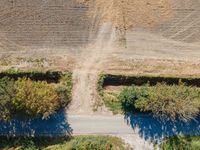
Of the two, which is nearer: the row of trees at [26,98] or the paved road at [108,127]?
the row of trees at [26,98]

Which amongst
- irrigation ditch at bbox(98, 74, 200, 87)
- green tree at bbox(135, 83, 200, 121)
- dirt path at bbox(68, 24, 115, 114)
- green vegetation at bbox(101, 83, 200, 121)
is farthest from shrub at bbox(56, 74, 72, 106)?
green tree at bbox(135, 83, 200, 121)

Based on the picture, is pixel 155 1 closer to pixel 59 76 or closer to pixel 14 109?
pixel 59 76

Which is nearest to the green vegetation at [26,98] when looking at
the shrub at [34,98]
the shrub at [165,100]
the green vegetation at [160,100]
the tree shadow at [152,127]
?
the shrub at [34,98]

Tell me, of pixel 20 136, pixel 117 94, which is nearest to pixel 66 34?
pixel 117 94

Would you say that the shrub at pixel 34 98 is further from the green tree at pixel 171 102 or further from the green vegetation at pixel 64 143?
the green tree at pixel 171 102

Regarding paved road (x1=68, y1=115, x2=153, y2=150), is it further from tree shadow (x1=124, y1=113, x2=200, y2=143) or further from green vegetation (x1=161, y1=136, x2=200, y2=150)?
green vegetation (x1=161, y1=136, x2=200, y2=150)

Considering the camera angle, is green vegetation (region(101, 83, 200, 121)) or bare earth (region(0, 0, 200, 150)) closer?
green vegetation (region(101, 83, 200, 121))
